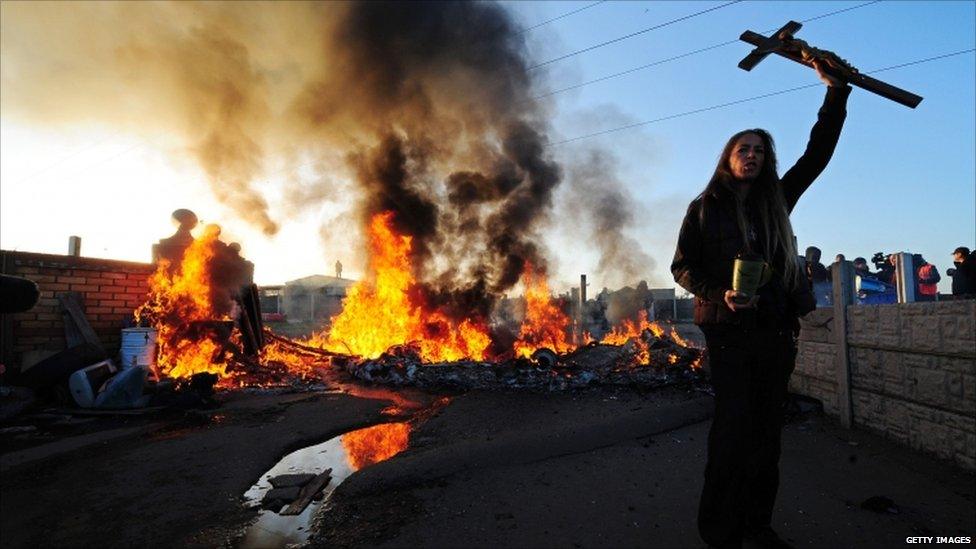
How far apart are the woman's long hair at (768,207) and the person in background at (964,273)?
6759mm

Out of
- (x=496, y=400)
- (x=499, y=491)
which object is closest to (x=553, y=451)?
(x=499, y=491)

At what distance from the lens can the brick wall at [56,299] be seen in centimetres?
702

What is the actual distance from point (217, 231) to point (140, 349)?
3.34 metres

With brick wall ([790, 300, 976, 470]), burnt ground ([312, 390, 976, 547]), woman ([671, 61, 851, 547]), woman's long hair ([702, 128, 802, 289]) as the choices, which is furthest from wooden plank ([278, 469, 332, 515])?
brick wall ([790, 300, 976, 470])

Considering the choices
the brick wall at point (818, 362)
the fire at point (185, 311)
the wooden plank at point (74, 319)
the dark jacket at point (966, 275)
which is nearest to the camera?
the brick wall at point (818, 362)

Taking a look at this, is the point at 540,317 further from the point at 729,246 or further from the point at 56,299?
the point at 729,246

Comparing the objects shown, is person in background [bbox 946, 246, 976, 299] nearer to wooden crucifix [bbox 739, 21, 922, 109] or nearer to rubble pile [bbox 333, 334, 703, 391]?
rubble pile [bbox 333, 334, 703, 391]

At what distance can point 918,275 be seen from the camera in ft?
29.2

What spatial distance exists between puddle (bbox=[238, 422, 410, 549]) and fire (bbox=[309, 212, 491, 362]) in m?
7.25

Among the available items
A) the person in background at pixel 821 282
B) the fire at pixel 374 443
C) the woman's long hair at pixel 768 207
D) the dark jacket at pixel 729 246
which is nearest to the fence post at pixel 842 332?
the person in background at pixel 821 282

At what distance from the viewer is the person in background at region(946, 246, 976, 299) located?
23.0 feet

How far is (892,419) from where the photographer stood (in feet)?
14.9

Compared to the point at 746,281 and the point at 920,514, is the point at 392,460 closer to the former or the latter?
the point at 746,281

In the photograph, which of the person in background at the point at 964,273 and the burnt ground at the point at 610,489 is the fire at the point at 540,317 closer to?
the person in background at the point at 964,273
